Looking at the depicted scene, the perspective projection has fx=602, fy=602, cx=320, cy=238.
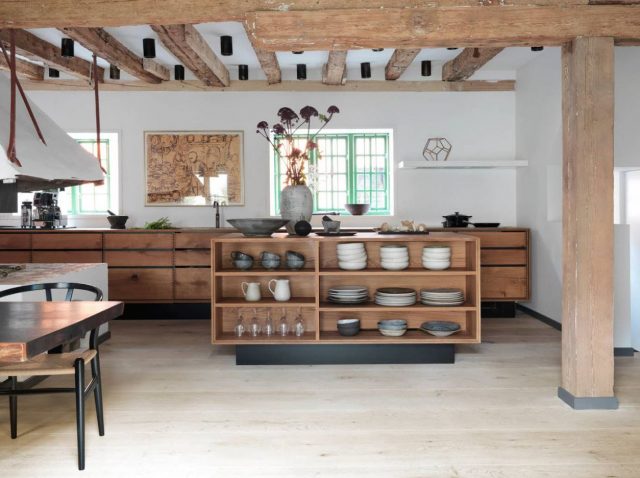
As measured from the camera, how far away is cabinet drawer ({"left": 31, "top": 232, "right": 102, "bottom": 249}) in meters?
6.07

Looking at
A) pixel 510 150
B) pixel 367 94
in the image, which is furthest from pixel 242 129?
Answer: pixel 510 150

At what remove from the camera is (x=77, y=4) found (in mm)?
3215

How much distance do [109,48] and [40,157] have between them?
220cm

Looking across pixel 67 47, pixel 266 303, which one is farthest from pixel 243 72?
pixel 266 303

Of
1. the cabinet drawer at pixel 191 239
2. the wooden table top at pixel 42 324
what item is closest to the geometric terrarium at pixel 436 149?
the cabinet drawer at pixel 191 239

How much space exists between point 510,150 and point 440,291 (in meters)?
3.09

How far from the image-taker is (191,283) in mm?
6078

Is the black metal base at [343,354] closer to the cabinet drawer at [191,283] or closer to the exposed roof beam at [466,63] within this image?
the cabinet drawer at [191,283]

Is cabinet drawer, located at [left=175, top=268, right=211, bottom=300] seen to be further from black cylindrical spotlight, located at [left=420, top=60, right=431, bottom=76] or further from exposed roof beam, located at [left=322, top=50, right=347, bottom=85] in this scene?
black cylindrical spotlight, located at [left=420, top=60, right=431, bottom=76]

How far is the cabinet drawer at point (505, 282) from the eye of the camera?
6.06 meters

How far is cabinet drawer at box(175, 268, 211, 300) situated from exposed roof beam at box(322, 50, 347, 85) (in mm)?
2351

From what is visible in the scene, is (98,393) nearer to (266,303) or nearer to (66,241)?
(266,303)

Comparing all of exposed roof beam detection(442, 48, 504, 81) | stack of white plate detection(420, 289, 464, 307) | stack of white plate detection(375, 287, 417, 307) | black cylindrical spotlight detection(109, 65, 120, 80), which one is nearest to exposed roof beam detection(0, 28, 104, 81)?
black cylindrical spotlight detection(109, 65, 120, 80)

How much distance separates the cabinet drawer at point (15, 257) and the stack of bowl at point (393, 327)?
3.90 meters
